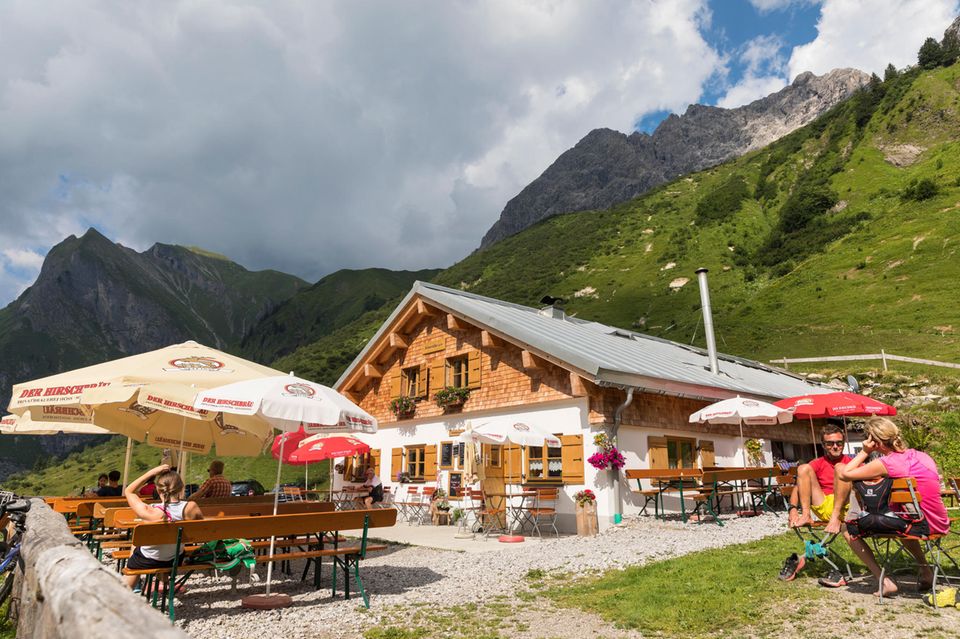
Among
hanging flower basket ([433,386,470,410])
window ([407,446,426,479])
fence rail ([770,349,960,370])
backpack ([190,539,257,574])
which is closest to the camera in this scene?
backpack ([190,539,257,574])

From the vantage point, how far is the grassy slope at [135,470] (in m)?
43.9

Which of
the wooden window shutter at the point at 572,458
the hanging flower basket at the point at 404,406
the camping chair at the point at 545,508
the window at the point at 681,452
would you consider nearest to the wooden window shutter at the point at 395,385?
the hanging flower basket at the point at 404,406

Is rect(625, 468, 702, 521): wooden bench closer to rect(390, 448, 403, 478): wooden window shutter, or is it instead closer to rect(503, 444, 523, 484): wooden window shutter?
rect(503, 444, 523, 484): wooden window shutter

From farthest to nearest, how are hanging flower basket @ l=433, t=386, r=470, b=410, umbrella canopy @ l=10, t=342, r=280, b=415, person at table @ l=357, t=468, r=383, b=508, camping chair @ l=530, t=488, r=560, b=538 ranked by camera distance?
person at table @ l=357, t=468, r=383, b=508 < hanging flower basket @ l=433, t=386, r=470, b=410 < camping chair @ l=530, t=488, r=560, b=538 < umbrella canopy @ l=10, t=342, r=280, b=415

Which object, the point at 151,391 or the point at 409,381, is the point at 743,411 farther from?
the point at 151,391

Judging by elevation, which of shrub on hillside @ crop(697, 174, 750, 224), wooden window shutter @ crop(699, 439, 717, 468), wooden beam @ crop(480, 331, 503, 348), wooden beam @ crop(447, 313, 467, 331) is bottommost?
wooden window shutter @ crop(699, 439, 717, 468)

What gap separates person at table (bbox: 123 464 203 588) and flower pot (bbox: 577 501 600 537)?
A: 8697 mm

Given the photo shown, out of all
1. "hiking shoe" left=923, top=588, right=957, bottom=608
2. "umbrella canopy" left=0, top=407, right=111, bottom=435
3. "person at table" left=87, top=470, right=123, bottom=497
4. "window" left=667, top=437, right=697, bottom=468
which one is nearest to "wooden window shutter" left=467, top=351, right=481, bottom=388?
"window" left=667, top=437, right=697, bottom=468

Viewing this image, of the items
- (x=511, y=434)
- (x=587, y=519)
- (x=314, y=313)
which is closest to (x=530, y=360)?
(x=511, y=434)

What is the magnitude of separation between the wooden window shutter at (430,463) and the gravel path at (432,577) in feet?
19.5

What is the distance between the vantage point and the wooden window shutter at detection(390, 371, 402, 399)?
19750 millimetres

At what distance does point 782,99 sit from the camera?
177375mm

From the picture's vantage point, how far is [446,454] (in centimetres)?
1748

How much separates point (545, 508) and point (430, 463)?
5112 millimetres
